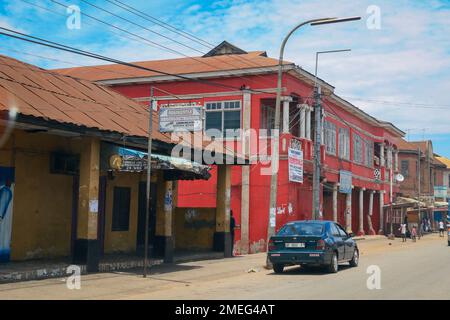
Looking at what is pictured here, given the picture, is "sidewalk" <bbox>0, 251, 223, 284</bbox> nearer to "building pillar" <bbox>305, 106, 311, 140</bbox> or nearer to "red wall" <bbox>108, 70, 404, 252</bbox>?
"red wall" <bbox>108, 70, 404, 252</bbox>

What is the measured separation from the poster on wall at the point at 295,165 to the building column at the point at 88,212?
47.7 feet

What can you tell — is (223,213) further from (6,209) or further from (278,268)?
(6,209)

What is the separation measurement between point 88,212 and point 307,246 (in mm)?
6075

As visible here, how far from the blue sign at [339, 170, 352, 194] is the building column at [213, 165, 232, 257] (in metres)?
16.3

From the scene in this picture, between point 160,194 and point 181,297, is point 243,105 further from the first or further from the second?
point 181,297

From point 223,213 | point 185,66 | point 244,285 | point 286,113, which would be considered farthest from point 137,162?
point 185,66

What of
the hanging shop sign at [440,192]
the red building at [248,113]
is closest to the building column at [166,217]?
the red building at [248,113]

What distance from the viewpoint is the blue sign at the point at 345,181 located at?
124ft

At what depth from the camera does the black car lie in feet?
52.5

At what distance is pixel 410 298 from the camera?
11078mm

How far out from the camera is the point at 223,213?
75.2 feet

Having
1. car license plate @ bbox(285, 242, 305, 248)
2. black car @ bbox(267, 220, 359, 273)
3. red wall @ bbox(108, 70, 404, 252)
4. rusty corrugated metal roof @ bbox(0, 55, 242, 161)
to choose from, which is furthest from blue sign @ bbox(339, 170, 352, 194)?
car license plate @ bbox(285, 242, 305, 248)
